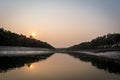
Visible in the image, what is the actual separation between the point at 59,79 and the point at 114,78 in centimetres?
514

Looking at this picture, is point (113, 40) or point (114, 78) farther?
point (113, 40)

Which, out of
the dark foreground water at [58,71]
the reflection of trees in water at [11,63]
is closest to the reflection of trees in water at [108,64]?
the dark foreground water at [58,71]

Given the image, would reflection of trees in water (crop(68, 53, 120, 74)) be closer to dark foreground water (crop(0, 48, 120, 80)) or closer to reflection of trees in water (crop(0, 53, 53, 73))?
dark foreground water (crop(0, 48, 120, 80))

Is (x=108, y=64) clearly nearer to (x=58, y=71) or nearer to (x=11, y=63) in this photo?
(x=11, y=63)

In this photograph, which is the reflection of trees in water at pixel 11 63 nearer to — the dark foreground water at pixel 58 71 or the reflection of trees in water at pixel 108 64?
the dark foreground water at pixel 58 71

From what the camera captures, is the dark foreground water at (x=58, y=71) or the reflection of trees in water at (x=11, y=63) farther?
the reflection of trees in water at (x=11, y=63)

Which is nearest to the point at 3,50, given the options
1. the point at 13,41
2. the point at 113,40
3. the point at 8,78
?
the point at 13,41

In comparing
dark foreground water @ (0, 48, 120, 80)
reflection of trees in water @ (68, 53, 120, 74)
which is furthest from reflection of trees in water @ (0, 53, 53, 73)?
reflection of trees in water @ (68, 53, 120, 74)

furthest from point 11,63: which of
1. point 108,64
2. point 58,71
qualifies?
point 58,71

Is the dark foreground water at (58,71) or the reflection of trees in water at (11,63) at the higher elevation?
the reflection of trees in water at (11,63)

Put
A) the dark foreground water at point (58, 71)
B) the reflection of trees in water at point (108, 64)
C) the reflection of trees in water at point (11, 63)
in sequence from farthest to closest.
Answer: the reflection of trees in water at point (11, 63), the reflection of trees in water at point (108, 64), the dark foreground water at point (58, 71)

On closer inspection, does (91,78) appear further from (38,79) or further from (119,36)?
(119,36)

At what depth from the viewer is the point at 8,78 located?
27.7m

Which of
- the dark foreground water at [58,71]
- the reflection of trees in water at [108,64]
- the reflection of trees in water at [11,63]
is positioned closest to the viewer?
the dark foreground water at [58,71]
